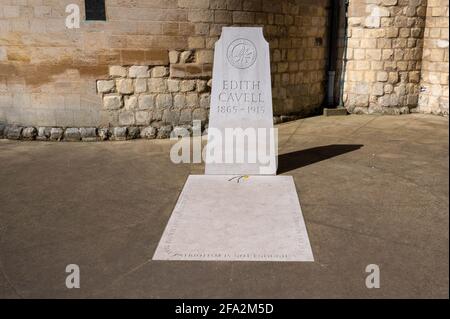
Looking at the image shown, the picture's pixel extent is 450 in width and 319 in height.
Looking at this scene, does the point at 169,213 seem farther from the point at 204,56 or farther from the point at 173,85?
the point at 204,56

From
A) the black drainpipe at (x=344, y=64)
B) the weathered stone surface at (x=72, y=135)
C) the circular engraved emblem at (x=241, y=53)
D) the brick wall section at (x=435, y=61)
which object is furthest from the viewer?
the black drainpipe at (x=344, y=64)

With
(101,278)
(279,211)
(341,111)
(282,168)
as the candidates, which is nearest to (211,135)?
(282,168)

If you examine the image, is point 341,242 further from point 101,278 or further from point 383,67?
point 383,67

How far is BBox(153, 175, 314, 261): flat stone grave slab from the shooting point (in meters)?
3.53

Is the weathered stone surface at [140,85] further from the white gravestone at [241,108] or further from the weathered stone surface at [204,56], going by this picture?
the white gravestone at [241,108]

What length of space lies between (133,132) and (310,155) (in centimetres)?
303

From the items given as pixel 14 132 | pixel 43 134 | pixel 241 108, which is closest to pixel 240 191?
pixel 241 108

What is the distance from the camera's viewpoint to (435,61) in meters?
9.52

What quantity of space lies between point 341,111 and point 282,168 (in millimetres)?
4557

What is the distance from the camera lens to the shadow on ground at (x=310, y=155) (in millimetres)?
5879

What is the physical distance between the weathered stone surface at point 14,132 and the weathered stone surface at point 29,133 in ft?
0.24

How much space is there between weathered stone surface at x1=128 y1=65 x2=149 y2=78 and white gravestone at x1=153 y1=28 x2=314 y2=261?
2.33 m

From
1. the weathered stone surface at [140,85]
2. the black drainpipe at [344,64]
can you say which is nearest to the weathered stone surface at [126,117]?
the weathered stone surface at [140,85]

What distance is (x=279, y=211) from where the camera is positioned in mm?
4359
